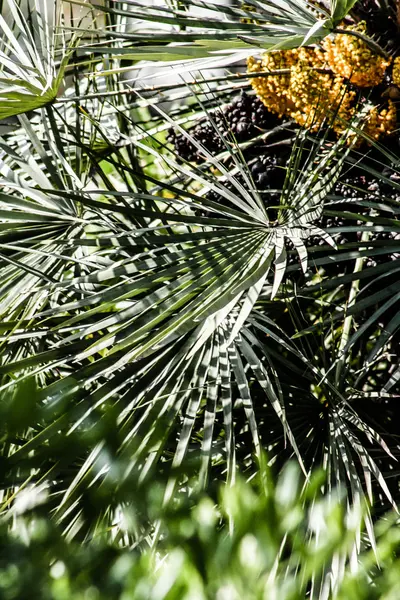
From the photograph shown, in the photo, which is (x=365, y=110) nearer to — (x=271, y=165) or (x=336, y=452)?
(x=271, y=165)

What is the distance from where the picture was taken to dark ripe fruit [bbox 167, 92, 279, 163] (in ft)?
5.17

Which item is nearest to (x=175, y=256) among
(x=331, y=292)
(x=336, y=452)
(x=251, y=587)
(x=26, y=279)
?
→ (x=26, y=279)

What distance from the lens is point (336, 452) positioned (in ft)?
3.96

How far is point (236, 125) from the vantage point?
160cm

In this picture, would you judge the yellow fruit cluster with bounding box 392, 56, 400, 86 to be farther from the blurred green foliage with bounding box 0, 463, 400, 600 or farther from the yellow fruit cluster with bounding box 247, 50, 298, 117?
the blurred green foliage with bounding box 0, 463, 400, 600

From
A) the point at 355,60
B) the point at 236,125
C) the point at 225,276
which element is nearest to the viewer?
the point at 225,276

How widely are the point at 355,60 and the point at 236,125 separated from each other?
39 centimetres

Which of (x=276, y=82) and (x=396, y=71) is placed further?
(x=276, y=82)

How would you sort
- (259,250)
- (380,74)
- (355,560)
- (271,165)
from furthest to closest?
(271,165), (380,74), (259,250), (355,560)

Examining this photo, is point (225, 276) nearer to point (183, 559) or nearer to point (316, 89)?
point (316, 89)

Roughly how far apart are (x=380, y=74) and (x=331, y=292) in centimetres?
66

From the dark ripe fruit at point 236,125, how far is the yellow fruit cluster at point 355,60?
0.95ft

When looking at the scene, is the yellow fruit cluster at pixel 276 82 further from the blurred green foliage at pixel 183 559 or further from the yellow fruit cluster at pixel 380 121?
the blurred green foliage at pixel 183 559

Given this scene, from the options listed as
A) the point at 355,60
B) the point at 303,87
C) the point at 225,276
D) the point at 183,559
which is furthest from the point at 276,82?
the point at 183,559
